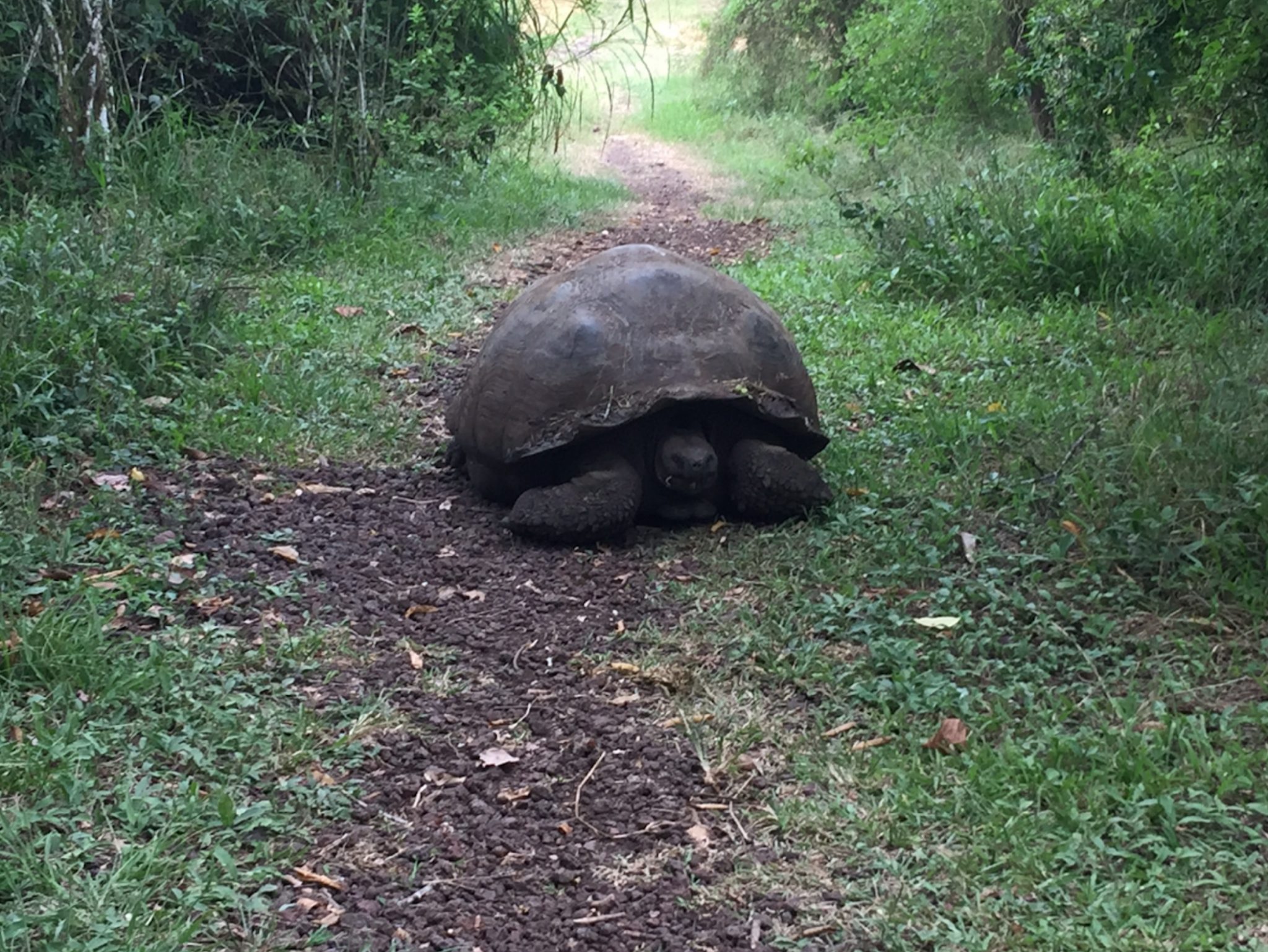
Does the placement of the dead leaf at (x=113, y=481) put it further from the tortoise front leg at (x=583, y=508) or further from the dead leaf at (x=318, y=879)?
the dead leaf at (x=318, y=879)

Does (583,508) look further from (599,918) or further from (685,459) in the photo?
(599,918)

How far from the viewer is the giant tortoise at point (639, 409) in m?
4.22

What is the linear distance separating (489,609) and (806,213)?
23.6 feet

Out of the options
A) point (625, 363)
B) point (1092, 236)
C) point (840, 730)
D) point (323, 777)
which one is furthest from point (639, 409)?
point (1092, 236)

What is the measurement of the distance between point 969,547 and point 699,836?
1.62m

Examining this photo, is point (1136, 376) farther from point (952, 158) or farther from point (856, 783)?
point (952, 158)

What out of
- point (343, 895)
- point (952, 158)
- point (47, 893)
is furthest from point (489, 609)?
point (952, 158)

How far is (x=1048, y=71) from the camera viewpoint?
296 inches

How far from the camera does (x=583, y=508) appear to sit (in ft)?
13.7

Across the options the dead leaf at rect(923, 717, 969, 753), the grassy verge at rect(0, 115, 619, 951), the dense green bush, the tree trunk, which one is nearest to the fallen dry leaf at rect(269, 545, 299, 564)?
the grassy verge at rect(0, 115, 619, 951)

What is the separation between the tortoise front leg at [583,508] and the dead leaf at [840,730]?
1338 mm

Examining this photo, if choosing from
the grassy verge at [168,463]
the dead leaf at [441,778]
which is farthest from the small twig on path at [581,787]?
the grassy verge at [168,463]

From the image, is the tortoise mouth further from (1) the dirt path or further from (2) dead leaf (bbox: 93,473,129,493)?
(2) dead leaf (bbox: 93,473,129,493)

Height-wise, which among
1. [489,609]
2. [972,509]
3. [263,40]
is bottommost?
[489,609]
